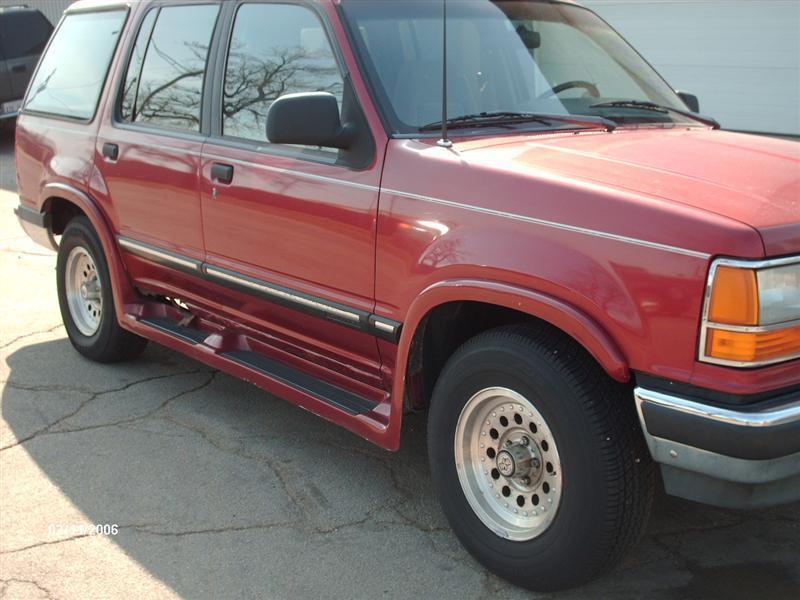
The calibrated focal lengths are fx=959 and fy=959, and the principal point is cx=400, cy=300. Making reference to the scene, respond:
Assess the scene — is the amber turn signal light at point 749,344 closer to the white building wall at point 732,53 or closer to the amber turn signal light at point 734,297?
the amber turn signal light at point 734,297

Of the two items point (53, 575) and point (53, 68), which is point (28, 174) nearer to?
point (53, 68)

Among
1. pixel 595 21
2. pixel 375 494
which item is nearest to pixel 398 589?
pixel 375 494

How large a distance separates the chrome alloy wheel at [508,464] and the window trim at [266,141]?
103 centimetres

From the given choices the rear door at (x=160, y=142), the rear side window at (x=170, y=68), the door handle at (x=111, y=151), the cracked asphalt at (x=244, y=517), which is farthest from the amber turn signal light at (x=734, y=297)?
the door handle at (x=111, y=151)

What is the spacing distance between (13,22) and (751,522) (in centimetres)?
1441

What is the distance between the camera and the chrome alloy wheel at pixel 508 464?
Result: 3.09 m

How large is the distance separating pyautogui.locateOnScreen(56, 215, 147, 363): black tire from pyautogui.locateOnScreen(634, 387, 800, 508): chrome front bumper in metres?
3.44

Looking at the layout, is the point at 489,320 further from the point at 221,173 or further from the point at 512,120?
the point at 221,173

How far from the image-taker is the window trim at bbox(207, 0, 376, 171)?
3.69 metres

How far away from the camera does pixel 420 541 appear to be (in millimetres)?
3590

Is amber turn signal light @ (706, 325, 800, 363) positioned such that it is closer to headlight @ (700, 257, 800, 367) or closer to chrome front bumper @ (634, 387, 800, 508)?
headlight @ (700, 257, 800, 367)

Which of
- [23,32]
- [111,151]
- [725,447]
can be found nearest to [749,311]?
[725,447]

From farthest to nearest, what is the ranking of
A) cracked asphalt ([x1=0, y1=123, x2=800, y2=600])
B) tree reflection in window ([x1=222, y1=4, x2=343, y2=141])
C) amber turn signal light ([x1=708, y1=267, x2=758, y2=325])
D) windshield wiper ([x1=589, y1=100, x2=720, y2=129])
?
windshield wiper ([x1=589, y1=100, x2=720, y2=129]) → tree reflection in window ([x1=222, y1=4, x2=343, y2=141]) → cracked asphalt ([x1=0, y1=123, x2=800, y2=600]) → amber turn signal light ([x1=708, y1=267, x2=758, y2=325])

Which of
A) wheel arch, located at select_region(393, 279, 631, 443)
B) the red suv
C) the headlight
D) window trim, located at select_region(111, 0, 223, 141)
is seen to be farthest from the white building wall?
the headlight
